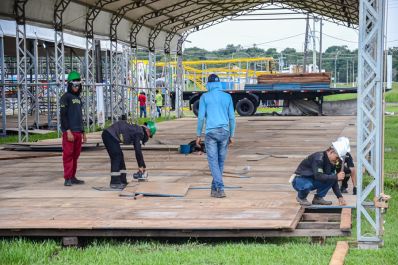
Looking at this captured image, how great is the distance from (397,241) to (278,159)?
8992mm

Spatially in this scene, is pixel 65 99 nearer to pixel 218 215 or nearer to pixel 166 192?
pixel 166 192

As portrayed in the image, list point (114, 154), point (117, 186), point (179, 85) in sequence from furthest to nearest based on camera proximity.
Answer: point (179, 85)
point (117, 186)
point (114, 154)

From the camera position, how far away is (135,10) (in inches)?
1427

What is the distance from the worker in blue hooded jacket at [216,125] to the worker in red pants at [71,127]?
2676mm

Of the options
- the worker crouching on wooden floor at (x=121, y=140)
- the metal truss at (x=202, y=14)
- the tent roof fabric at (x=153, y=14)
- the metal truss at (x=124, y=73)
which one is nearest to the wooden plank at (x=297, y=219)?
the worker crouching on wooden floor at (x=121, y=140)

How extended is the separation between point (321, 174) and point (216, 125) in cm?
209

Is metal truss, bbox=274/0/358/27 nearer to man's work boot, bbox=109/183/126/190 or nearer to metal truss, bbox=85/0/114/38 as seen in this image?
metal truss, bbox=85/0/114/38

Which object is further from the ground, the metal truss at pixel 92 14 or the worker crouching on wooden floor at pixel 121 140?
the metal truss at pixel 92 14

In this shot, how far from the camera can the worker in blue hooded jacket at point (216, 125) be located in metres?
11.7

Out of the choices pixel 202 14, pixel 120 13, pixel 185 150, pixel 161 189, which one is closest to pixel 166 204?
pixel 161 189

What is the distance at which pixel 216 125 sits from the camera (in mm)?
11656

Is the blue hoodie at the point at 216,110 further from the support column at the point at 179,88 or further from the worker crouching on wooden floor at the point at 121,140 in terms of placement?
the support column at the point at 179,88

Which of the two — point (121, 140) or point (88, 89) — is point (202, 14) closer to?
point (88, 89)

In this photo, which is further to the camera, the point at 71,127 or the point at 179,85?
the point at 179,85
